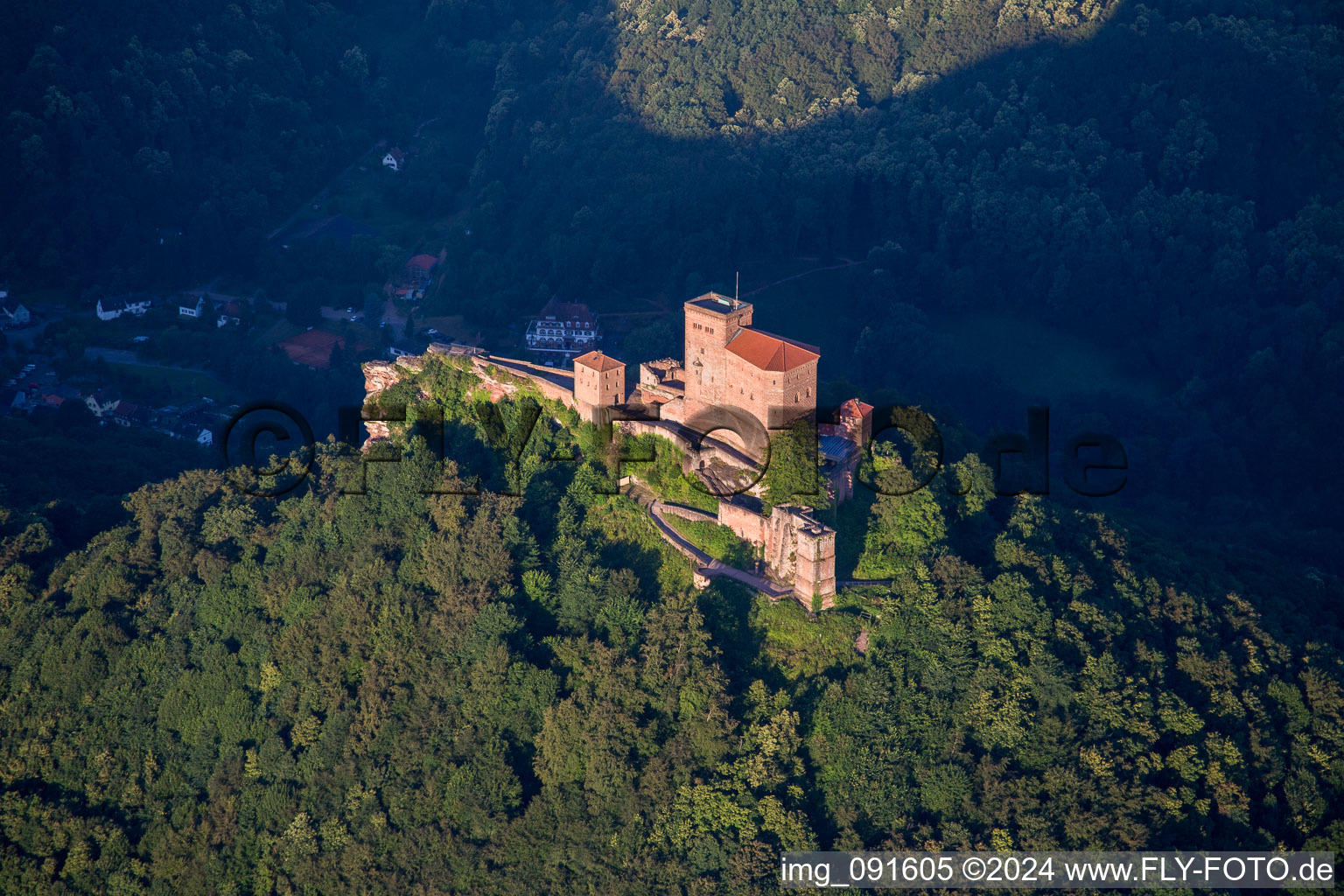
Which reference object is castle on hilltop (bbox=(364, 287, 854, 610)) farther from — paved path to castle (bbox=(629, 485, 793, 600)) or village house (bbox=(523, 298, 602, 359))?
village house (bbox=(523, 298, 602, 359))

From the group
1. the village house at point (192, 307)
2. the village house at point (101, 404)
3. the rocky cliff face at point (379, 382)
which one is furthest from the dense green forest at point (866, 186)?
the rocky cliff face at point (379, 382)

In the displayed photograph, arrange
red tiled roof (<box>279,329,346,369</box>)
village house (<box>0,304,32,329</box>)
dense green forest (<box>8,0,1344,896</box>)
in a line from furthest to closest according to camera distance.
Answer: village house (<box>0,304,32,329</box>) → red tiled roof (<box>279,329,346,369</box>) → dense green forest (<box>8,0,1344,896</box>)

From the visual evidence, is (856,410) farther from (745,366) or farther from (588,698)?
(588,698)

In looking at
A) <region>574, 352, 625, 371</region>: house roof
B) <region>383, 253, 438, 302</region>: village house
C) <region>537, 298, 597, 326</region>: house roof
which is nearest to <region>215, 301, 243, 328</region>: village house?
<region>383, 253, 438, 302</region>: village house

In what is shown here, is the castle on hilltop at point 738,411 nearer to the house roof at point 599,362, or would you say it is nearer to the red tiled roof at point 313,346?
the house roof at point 599,362

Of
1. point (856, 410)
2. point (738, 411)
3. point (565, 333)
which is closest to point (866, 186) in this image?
point (565, 333)

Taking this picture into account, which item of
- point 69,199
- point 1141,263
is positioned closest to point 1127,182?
point 1141,263
